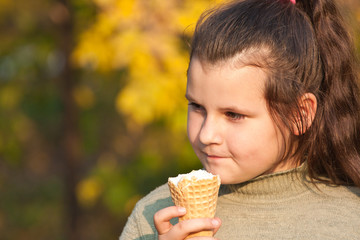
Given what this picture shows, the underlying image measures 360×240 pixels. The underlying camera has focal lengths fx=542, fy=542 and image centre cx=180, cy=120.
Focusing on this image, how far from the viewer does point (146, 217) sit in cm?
232

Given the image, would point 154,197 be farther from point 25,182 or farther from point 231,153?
point 25,182

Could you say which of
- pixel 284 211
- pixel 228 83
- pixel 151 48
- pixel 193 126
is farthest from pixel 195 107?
pixel 151 48

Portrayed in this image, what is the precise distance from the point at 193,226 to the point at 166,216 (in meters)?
0.11

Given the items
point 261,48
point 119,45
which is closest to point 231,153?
point 261,48

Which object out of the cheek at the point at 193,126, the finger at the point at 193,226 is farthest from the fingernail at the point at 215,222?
the cheek at the point at 193,126

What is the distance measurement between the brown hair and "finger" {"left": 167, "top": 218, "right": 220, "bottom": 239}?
0.48m

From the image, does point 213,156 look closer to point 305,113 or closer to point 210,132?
point 210,132

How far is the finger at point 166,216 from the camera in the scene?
1.84m

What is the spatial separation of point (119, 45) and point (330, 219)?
7.36 feet

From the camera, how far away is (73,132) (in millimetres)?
5598

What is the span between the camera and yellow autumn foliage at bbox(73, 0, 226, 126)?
3.85 m

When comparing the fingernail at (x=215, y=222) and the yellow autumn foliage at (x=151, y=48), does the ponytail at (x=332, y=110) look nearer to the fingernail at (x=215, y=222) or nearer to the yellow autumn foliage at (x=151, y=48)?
the fingernail at (x=215, y=222)

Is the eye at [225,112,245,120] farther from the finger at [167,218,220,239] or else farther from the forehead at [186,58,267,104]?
the finger at [167,218,220,239]

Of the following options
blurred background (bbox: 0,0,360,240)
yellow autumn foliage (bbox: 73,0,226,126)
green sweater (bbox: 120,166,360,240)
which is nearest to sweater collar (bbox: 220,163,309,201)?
green sweater (bbox: 120,166,360,240)
